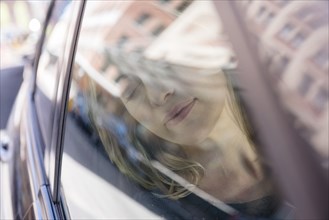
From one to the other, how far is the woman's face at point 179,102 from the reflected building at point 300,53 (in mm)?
143

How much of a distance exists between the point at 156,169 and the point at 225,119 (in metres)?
0.28

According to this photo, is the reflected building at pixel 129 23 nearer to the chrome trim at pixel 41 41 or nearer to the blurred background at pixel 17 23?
the chrome trim at pixel 41 41

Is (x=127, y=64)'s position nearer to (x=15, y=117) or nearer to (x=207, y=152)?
(x=207, y=152)

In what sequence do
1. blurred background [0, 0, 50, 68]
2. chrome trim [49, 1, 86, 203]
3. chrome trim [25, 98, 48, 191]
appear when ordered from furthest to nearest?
blurred background [0, 0, 50, 68] < chrome trim [25, 98, 48, 191] < chrome trim [49, 1, 86, 203]

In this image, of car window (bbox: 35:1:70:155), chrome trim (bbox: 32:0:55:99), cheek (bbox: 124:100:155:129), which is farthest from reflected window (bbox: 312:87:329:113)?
chrome trim (bbox: 32:0:55:99)

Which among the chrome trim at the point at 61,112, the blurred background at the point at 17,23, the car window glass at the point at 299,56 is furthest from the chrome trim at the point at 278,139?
the blurred background at the point at 17,23

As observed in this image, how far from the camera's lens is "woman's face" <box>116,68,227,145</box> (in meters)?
0.98

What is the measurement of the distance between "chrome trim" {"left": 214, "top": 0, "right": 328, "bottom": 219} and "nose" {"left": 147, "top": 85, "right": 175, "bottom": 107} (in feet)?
0.81

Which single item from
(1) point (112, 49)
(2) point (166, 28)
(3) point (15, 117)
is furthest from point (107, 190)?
(3) point (15, 117)

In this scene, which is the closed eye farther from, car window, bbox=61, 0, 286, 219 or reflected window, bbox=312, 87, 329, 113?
reflected window, bbox=312, 87, 329, 113

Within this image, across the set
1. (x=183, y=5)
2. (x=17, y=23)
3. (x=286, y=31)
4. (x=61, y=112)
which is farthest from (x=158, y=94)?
(x=17, y=23)

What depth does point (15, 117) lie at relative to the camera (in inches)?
104

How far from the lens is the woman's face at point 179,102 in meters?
0.98

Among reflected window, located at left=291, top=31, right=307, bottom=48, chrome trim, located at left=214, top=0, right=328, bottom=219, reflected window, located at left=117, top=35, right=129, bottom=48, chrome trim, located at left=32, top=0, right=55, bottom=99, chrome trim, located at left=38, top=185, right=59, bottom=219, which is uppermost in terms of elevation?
chrome trim, located at left=32, top=0, right=55, bottom=99
